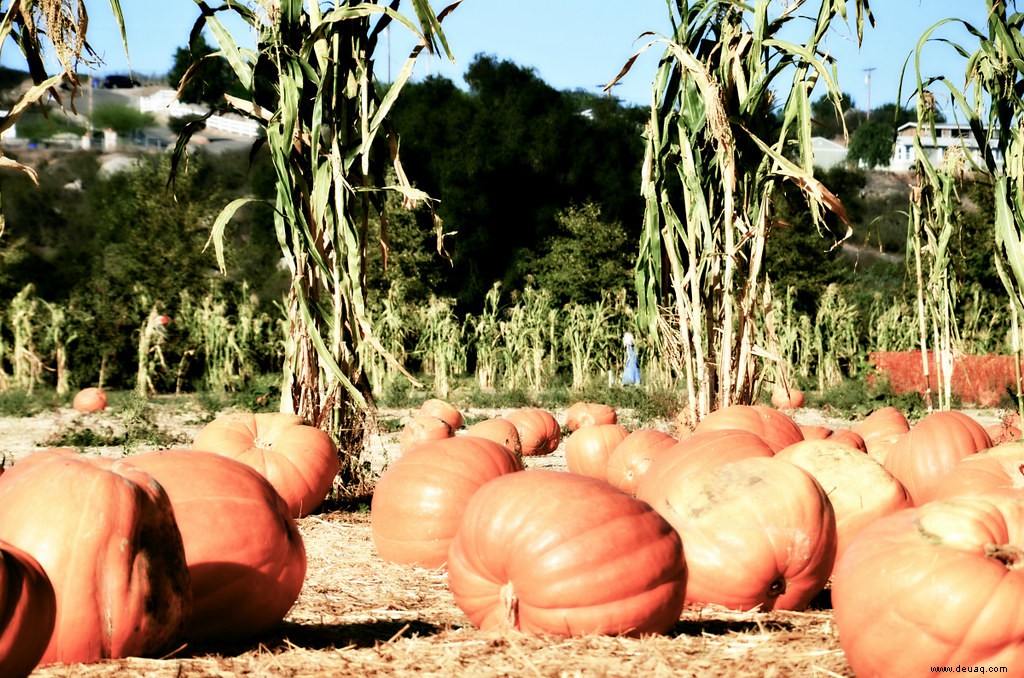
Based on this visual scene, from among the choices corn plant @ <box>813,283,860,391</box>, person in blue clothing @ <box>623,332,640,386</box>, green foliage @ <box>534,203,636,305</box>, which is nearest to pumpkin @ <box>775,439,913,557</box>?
person in blue clothing @ <box>623,332,640,386</box>

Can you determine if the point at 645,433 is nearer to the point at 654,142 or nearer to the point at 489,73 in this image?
the point at 654,142

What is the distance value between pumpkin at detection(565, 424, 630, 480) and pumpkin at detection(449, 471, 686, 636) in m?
3.81

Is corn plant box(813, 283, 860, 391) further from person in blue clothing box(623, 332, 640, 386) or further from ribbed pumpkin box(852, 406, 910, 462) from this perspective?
ribbed pumpkin box(852, 406, 910, 462)

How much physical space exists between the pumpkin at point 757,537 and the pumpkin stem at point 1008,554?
0.92 meters

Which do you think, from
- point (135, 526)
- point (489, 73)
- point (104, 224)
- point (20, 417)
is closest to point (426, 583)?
point (135, 526)

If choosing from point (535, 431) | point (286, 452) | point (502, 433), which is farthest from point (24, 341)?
point (286, 452)

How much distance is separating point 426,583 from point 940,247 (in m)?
3.98

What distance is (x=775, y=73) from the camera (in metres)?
6.38

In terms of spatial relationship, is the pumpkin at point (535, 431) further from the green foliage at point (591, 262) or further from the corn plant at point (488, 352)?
the green foliage at point (591, 262)

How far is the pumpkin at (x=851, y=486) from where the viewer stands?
3742 millimetres

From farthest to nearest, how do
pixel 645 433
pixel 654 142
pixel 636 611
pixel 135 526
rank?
1. pixel 654 142
2. pixel 645 433
3. pixel 636 611
4. pixel 135 526

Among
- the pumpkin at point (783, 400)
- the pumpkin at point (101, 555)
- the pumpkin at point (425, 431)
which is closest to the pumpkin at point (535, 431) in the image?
the pumpkin at point (425, 431)

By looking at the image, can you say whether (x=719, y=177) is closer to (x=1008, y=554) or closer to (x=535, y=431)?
(x=535, y=431)

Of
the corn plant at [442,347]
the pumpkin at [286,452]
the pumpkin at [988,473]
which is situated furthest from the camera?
the corn plant at [442,347]
